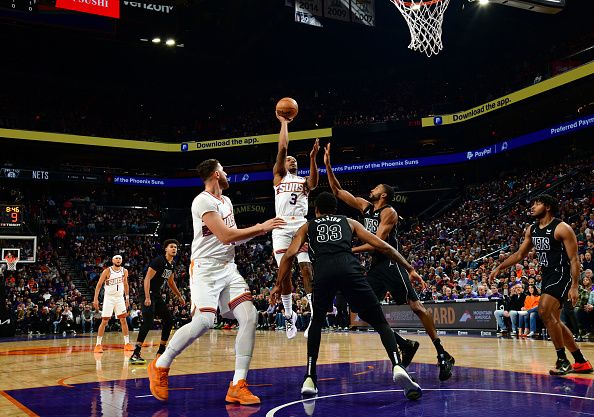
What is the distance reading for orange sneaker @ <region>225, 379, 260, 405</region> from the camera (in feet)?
16.4

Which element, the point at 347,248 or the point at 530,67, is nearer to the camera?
the point at 347,248

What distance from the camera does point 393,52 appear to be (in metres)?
35.0

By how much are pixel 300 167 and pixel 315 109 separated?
12.5 ft

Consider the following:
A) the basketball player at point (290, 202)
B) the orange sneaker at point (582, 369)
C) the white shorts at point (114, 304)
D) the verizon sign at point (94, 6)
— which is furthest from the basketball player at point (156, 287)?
the verizon sign at point (94, 6)

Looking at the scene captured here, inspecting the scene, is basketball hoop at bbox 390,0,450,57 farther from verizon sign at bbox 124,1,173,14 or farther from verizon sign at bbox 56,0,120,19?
verizon sign at bbox 56,0,120,19

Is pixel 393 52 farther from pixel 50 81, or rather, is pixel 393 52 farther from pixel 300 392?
pixel 300 392

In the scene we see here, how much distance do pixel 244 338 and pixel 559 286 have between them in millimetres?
3790

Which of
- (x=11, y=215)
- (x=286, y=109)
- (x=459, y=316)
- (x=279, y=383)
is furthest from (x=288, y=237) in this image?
(x=11, y=215)

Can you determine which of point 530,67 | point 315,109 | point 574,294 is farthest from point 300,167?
point 574,294

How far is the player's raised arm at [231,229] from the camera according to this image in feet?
15.7

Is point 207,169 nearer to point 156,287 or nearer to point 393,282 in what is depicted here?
point 393,282

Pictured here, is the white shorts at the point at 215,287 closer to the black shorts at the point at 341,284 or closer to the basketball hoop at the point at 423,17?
the black shorts at the point at 341,284

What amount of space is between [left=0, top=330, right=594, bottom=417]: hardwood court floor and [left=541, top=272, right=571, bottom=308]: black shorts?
908 millimetres

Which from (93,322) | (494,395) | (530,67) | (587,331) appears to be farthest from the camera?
(530,67)
